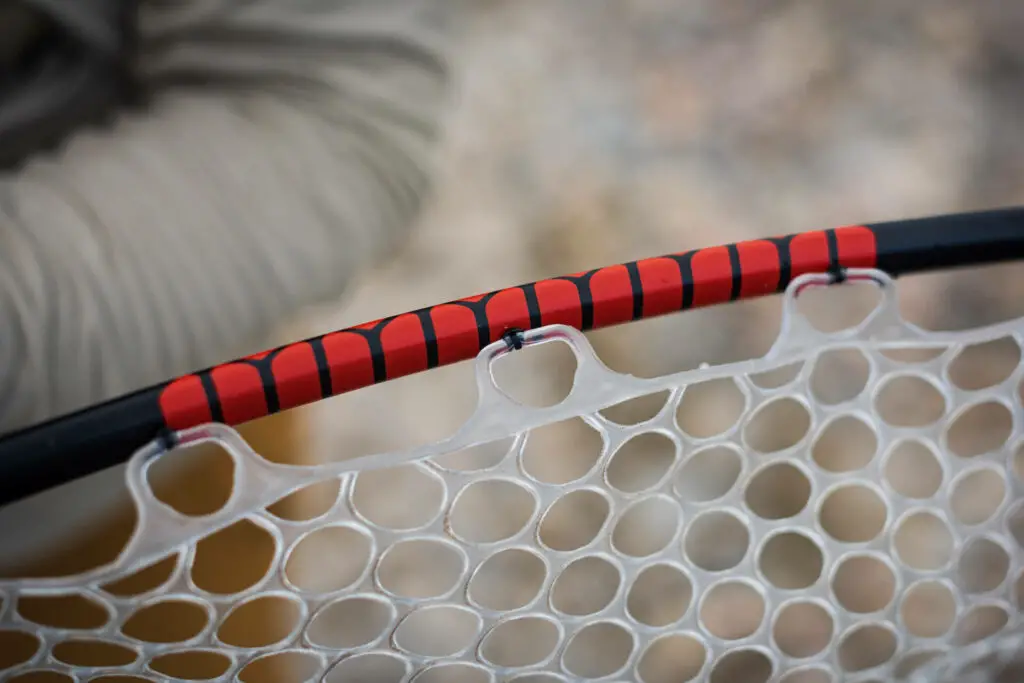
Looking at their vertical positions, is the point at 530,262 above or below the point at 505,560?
above

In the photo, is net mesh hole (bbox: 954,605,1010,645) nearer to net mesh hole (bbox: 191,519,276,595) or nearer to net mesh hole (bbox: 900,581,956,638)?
net mesh hole (bbox: 900,581,956,638)

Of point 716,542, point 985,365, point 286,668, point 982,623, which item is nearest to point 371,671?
point 286,668

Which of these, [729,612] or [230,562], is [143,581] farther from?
[729,612]

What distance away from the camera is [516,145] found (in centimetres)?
73

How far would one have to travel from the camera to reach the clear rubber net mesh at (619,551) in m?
0.28

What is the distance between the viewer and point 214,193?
437 mm

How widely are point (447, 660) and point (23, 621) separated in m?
0.15

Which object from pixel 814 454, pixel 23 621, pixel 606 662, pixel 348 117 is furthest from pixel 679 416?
pixel 23 621

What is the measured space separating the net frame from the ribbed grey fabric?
0.13 m

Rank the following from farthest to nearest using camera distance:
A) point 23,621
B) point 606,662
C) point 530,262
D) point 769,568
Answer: point 530,262, point 769,568, point 606,662, point 23,621

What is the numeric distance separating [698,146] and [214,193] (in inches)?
17.5

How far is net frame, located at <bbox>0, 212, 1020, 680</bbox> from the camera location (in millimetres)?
260

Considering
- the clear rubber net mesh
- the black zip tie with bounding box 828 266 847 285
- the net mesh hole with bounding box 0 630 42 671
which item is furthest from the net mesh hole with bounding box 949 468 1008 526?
the net mesh hole with bounding box 0 630 42 671

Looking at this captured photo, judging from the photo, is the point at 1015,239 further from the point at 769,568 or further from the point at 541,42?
the point at 541,42
